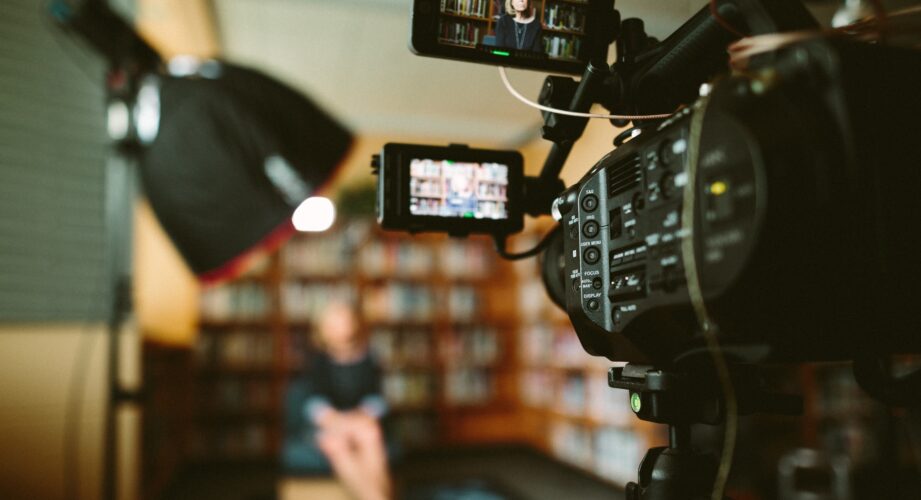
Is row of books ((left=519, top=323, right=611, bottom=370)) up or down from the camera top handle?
down

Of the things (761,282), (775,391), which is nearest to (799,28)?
(761,282)

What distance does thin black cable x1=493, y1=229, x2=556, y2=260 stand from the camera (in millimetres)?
729

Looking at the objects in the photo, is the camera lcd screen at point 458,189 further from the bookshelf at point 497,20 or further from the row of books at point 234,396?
the row of books at point 234,396

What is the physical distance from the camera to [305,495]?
3.01 m

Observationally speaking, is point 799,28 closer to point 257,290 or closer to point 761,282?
point 761,282

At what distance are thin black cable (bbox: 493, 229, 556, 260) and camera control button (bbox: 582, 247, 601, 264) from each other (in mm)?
143

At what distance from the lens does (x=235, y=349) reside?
4.04 metres

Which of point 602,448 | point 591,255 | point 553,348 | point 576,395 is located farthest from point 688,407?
point 553,348

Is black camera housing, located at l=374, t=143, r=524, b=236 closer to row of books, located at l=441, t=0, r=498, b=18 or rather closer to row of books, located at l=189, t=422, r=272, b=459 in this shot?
row of books, located at l=441, t=0, r=498, b=18

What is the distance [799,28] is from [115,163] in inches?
84.5

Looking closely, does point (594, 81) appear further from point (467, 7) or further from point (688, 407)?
point (688, 407)

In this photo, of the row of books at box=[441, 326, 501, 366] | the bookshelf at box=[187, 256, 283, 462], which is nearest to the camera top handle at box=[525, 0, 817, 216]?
the bookshelf at box=[187, 256, 283, 462]

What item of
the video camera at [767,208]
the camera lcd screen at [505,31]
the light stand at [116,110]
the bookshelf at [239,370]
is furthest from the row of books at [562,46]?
the bookshelf at [239,370]

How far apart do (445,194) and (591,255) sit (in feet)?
0.75
